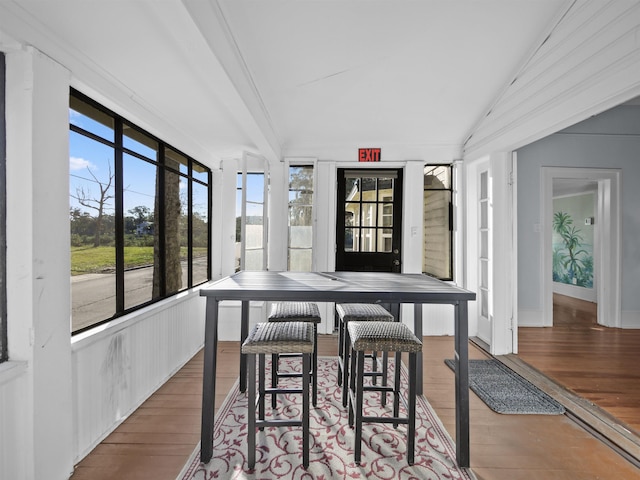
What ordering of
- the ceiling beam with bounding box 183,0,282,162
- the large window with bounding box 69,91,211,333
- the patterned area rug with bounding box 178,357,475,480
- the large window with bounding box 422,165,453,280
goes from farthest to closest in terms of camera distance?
1. the large window with bounding box 422,165,453,280
2. the large window with bounding box 69,91,211,333
3. the patterned area rug with bounding box 178,357,475,480
4. the ceiling beam with bounding box 183,0,282,162

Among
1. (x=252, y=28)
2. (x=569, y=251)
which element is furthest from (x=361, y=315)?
(x=569, y=251)

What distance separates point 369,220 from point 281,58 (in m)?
2.50

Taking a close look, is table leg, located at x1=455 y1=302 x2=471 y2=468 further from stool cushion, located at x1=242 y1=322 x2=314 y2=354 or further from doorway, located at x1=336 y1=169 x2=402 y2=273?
doorway, located at x1=336 y1=169 x2=402 y2=273

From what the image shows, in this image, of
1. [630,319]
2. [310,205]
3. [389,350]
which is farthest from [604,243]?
[389,350]

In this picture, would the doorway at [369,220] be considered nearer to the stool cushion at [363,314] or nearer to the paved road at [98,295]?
the stool cushion at [363,314]

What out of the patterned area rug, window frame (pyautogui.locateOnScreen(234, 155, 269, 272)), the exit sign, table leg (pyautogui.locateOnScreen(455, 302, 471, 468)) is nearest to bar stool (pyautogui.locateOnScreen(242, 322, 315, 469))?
the patterned area rug

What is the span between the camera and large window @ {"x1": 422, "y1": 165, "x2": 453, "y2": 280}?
451 centimetres

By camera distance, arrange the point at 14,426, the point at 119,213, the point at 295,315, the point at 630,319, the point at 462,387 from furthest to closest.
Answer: the point at 630,319
the point at 295,315
the point at 119,213
the point at 462,387
the point at 14,426

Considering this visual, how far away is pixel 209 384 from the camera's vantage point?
6.49 feet

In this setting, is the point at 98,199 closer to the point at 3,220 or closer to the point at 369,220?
the point at 3,220

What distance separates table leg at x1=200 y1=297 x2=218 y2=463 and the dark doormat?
2062 millimetres

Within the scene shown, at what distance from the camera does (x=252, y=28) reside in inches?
86.5

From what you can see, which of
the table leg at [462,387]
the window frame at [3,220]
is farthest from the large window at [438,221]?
the window frame at [3,220]

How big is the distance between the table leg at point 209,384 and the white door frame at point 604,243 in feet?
15.5
